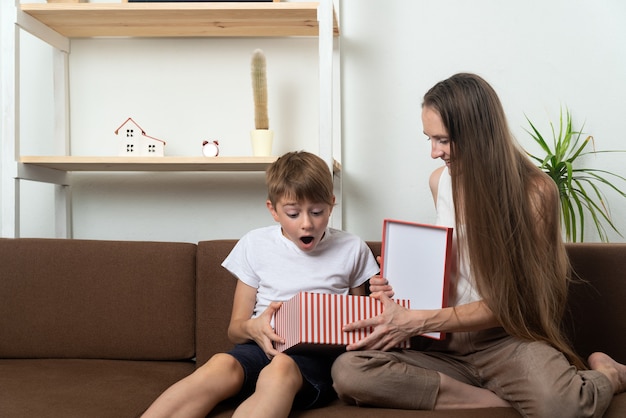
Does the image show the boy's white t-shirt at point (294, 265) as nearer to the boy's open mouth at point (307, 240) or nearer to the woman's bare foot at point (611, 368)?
the boy's open mouth at point (307, 240)

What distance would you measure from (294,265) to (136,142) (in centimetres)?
80

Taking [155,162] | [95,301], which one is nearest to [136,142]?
[155,162]

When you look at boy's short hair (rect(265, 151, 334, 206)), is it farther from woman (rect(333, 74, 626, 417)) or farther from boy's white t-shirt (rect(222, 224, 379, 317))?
woman (rect(333, 74, 626, 417))

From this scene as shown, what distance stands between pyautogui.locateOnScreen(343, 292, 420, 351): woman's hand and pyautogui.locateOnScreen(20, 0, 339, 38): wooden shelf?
992 mm

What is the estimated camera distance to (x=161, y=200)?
2.52m

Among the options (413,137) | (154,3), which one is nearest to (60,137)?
(154,3)

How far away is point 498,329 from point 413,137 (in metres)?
0.96

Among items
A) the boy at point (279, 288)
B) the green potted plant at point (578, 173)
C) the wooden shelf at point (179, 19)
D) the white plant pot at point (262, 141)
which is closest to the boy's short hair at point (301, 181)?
the boy at point (279, 288)


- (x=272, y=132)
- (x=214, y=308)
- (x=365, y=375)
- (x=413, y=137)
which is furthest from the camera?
(x=413, y=137)

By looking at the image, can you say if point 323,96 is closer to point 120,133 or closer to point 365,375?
point 120,133

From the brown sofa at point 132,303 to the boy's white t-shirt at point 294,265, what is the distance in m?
0.12

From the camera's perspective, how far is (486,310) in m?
1.58

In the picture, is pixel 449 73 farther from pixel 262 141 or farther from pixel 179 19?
pixel 179 19

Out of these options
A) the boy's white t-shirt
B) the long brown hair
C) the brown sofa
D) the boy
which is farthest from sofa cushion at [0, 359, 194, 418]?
the long brown hair
